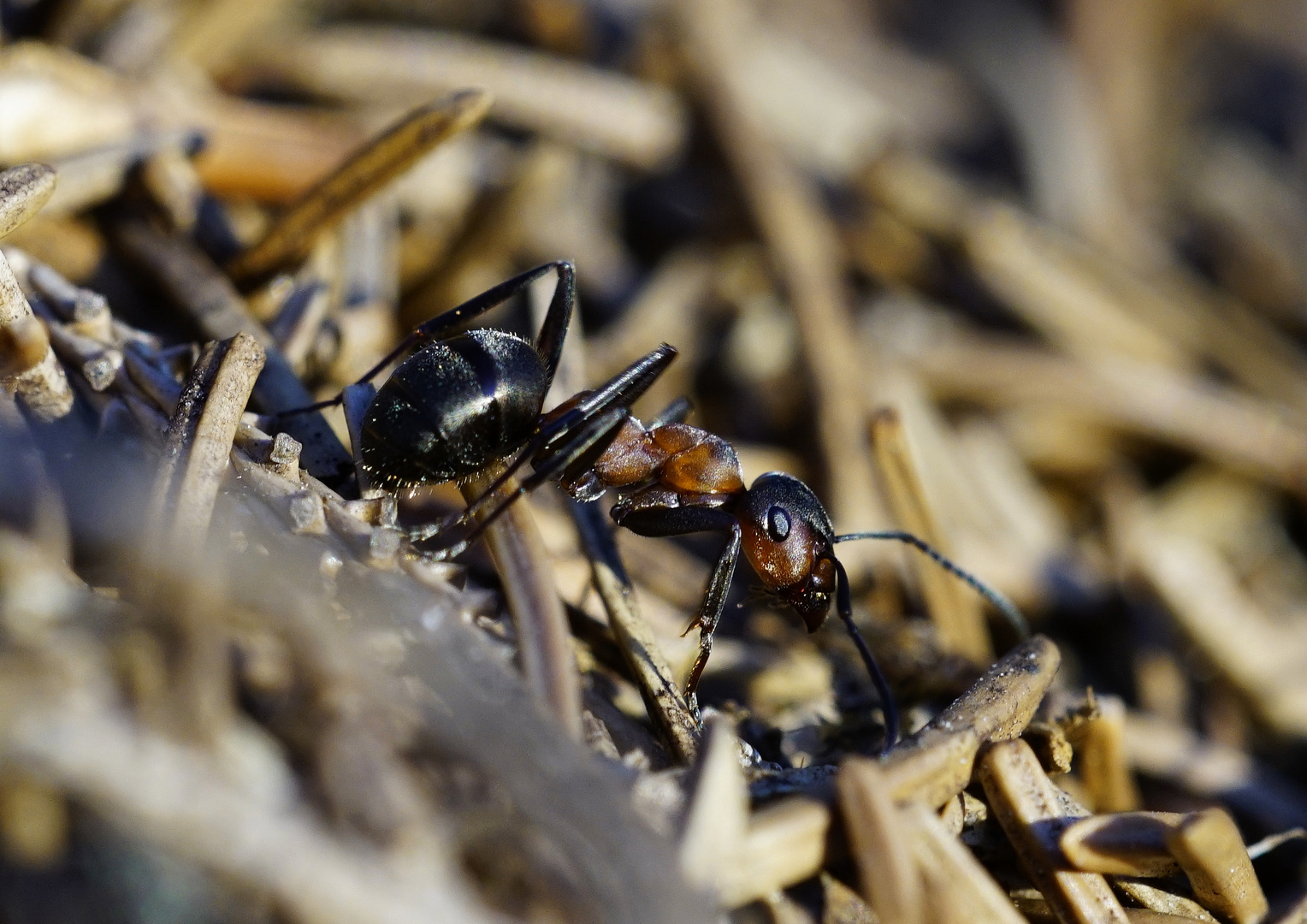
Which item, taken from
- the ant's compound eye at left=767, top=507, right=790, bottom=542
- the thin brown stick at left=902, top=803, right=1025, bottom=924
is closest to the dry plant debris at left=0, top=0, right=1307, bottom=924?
the thin brown stick at left=902, top=803, right=1025, bottom=924

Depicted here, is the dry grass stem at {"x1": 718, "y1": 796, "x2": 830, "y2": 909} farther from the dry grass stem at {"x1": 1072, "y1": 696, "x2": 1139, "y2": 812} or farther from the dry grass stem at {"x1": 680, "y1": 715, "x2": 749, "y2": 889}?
the dry grass stem at {"x1": 1072, "y1": 696, "x2": 1139, "y2": 812}

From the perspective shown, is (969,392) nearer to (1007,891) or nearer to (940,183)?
(940,183)

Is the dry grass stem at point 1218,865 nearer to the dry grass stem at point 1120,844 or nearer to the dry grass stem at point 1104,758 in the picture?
the dry grass stem at point 1120,844

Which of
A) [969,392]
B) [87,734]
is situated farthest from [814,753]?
[969,392]

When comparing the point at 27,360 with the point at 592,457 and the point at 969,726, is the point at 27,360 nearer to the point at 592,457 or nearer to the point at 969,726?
the point at 592,457

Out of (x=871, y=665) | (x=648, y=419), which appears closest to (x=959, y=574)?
(x=871, y=665)

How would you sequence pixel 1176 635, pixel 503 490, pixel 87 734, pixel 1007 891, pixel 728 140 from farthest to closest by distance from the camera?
1. pixel 728 140
2. pixel 1176 635
3. pixel 503 490
4. pixel 1007 891
5. pixel 87 734

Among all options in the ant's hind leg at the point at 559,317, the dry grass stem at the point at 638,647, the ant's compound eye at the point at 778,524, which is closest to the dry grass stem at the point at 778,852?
the dry grass stem at the point at 638,647

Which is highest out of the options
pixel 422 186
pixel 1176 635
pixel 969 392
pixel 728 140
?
pixel 728 140
